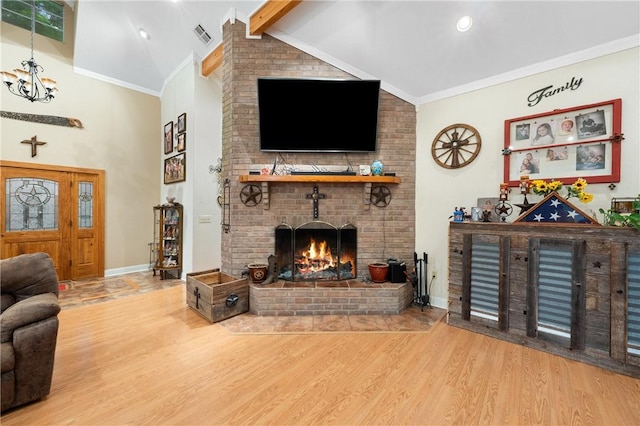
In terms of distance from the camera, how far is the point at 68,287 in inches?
168

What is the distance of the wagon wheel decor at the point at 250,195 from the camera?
137 inches

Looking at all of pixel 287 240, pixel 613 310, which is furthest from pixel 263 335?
pixel 613 310

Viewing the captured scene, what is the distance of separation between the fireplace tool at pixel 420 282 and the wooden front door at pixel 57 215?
5.57 metres

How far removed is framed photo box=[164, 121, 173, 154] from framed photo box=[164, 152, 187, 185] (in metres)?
0.18

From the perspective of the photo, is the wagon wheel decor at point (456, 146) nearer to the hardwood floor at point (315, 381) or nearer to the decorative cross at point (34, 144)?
the hardwood floor at point (315, 381)

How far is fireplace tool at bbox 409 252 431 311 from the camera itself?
136 inches

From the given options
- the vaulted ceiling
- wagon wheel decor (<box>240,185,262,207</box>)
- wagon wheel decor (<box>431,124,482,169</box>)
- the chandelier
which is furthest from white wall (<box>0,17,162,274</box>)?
wagon wheel decor (<box>431,124,482,169</box>)

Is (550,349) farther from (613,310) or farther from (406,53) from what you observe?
(406,53)

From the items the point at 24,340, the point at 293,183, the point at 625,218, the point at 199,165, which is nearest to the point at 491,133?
the point at 625,218

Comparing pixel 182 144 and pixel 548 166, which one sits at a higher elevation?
pixel 182 144

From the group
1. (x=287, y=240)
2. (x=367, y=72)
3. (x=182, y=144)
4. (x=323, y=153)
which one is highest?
(x=367, y=72)

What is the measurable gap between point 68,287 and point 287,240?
379 centimetres

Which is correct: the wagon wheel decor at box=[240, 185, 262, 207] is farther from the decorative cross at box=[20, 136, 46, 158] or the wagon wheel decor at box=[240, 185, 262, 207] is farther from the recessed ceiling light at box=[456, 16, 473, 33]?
the decorative cross at box=[20, 136, 46, 158]

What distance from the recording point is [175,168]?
5.08 m
